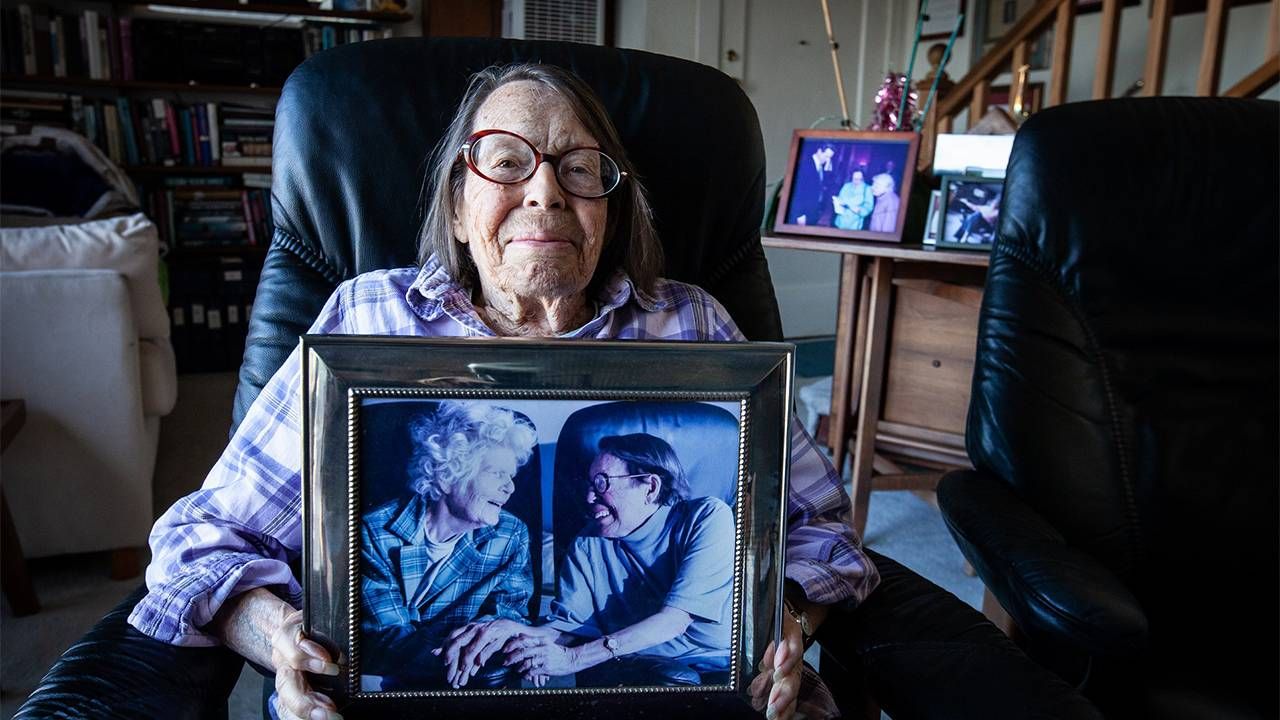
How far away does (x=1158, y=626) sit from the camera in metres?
1.14

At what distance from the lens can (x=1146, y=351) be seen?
122 centimetres

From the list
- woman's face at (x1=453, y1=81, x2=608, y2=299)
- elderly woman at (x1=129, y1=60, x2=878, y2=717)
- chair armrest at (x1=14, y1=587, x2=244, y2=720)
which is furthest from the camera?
woman's face at (x1=453, y1=81, x2=608, y2=299)

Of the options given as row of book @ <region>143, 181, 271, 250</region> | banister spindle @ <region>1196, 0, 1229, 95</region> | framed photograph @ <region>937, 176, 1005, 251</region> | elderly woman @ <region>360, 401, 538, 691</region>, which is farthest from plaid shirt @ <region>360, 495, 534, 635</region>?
row of book @ <region>143, 181, 271, 250</region>

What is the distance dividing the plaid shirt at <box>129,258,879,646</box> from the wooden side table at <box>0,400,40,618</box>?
1.25 m

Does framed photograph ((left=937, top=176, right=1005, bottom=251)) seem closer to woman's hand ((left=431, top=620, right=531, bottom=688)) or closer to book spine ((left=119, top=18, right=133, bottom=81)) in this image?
woman's hand ((left=431, top=620, right=531, bottom=688))

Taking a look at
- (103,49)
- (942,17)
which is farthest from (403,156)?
(942,17)

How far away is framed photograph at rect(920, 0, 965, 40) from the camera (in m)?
4.88

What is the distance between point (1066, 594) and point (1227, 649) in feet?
1.16

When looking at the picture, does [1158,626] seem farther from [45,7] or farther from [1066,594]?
[45,7]

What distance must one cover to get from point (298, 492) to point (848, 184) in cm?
145

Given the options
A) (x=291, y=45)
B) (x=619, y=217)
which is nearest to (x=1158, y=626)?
(x=619, y=217)

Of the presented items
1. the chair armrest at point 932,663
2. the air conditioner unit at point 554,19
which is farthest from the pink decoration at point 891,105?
the air conditioner unit at point 554,19

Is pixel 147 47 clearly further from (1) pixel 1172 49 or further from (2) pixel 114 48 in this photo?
(1) pixel 1172 49

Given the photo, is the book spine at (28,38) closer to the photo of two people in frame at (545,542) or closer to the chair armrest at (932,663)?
the photo of two people in frame at (545,542)
